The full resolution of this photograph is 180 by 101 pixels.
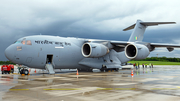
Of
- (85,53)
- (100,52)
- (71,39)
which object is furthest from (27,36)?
(100,52)

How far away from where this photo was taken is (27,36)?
57.3ft

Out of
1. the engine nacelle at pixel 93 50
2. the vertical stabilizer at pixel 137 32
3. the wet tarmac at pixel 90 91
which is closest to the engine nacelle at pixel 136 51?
the engine nacelle at pixel 93 50

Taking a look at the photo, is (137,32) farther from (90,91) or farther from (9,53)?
(90,91)

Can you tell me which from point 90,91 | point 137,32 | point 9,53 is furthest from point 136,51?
point 9,53

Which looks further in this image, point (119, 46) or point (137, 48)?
point (119, 46)

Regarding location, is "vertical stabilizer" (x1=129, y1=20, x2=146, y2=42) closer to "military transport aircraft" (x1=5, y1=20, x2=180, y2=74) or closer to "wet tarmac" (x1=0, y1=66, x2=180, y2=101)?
"military transport aircraft" (x1=5, y1=20, x2=180, y2=74)

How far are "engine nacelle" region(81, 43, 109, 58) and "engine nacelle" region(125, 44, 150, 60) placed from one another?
245 cm

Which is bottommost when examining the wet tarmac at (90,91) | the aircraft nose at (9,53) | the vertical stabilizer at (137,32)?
the wet tarmac at (90,91)

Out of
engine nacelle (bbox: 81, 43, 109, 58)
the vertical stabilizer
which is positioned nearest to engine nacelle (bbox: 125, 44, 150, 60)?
engine nacelle (bbox: 81, 43, 109, 58)

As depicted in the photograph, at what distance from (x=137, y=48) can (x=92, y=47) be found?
4.42 m

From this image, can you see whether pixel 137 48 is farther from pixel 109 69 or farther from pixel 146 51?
pixel 109 69

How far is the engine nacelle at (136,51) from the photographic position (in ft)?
58.7

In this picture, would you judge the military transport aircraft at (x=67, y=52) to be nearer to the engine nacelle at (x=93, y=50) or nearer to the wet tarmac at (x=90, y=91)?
the engine nacelle at (x=93, y=50)

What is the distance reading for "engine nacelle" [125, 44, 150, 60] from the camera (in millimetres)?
17906
